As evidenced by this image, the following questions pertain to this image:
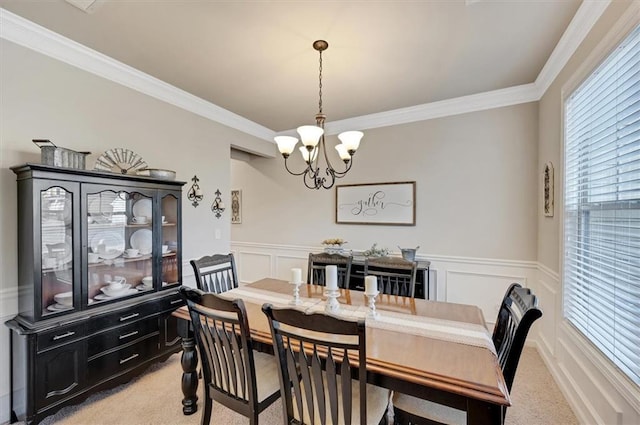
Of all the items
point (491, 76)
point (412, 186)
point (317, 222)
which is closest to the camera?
point (491, 76)

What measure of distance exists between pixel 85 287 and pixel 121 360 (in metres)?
Answer: 0.65

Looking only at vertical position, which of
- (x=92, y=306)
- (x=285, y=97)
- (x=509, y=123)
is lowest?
(x=92, y=306)

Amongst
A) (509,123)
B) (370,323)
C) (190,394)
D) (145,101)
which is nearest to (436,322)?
(370,323)

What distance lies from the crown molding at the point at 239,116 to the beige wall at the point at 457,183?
11 centimetres

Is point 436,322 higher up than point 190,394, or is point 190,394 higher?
point 436,322

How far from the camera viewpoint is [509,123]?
10.6 feet

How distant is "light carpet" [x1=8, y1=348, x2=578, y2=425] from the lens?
2.01 meters

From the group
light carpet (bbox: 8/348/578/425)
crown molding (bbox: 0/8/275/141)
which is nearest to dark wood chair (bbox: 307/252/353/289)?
light carpet (bbox: 8/348/578/425)

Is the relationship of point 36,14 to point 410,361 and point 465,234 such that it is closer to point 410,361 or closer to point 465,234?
point 410,361

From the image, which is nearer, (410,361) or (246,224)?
(410,361)

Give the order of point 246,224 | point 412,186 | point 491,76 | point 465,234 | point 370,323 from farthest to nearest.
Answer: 1. point 246,224
2. point 412,186
3. point 465,234
4. point 491,76
5. point 370,323

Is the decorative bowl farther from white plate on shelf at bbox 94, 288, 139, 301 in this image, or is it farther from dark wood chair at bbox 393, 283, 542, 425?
dark wood chair at bbox 393, 283, 542, 425

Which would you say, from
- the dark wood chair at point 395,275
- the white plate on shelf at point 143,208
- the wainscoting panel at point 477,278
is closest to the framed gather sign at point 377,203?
the wainscoting panel at point 477,278

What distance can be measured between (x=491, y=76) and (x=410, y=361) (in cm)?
281
